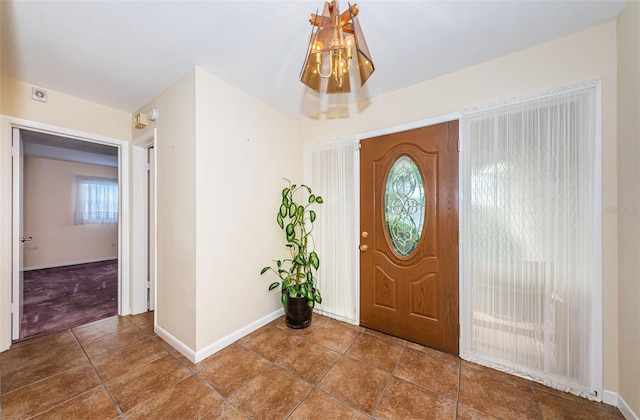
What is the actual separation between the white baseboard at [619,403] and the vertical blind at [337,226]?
1.89 meters

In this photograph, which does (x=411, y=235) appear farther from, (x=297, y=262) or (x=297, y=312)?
(x=297, y=312)

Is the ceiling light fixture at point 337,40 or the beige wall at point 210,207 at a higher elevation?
the ceiling light fixture at point 337,40

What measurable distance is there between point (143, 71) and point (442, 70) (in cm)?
274

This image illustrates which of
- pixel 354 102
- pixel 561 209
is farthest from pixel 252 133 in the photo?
pixel 561 209

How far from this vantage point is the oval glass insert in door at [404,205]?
7.54ft

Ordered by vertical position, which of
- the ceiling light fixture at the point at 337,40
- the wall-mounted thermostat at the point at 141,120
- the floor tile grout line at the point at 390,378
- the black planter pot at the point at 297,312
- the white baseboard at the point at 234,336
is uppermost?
the wall-mounted thermostat at the point at 141,120

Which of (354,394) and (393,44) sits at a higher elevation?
(393,44)

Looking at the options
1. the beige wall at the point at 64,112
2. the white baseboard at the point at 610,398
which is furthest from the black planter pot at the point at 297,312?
the beige wall at the point at 64,112

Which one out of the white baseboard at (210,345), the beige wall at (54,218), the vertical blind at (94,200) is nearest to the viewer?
the white baseboard at (210,345)

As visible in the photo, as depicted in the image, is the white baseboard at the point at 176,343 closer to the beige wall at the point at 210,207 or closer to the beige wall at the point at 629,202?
the beige wall at the point at 210,207

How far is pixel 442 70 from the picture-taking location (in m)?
2.12

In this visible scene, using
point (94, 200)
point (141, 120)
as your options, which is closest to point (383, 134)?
point (141, 120)

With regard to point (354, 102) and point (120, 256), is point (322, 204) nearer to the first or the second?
point (354, 102)

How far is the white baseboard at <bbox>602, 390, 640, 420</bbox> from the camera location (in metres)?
1.41
